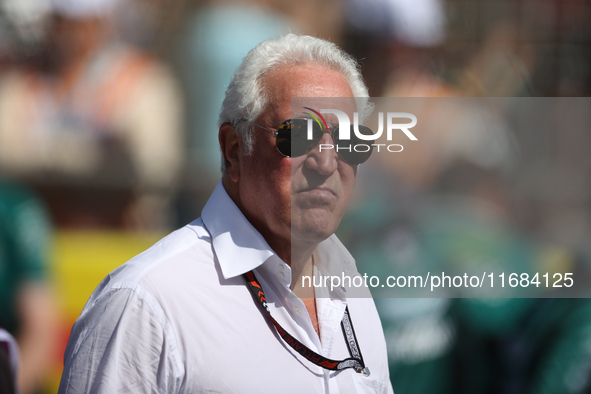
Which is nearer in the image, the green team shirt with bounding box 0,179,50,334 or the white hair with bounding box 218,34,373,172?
the white hair with bounding box 218,34,373,172

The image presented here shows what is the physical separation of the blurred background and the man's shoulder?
1677 mm

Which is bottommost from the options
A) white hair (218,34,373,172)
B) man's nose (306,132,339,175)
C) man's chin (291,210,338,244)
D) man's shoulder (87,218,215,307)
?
man's shoulder (87,218,215,307)

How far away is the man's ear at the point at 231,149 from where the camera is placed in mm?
1517

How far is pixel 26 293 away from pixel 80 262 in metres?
0.53

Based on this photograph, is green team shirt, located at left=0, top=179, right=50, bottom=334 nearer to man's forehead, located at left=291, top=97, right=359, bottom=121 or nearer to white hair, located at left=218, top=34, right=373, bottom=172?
white hair, located at left=218, top=34, right=373, bottom=172

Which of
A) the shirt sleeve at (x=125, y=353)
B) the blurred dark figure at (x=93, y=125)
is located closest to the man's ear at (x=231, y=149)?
the shirt sleeve at (x=125, y=353)

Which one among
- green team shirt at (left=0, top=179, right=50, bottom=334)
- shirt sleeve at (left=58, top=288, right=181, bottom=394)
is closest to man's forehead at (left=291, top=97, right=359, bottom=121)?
shirt sleeve at (left=58, top=288, right=181, bottom=394)

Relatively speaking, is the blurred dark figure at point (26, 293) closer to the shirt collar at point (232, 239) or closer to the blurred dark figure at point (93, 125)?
the blurred dark figure at point (93, 125)

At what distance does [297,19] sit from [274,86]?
2.60 m

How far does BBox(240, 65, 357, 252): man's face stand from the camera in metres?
1.44

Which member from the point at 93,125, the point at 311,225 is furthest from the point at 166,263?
the point at 93,125

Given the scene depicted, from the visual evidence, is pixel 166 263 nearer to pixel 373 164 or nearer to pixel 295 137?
pixel 295 137

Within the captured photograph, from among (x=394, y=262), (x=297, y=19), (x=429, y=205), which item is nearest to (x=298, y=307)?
(x=394, y=262)

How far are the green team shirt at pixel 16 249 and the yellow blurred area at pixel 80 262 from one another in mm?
211
